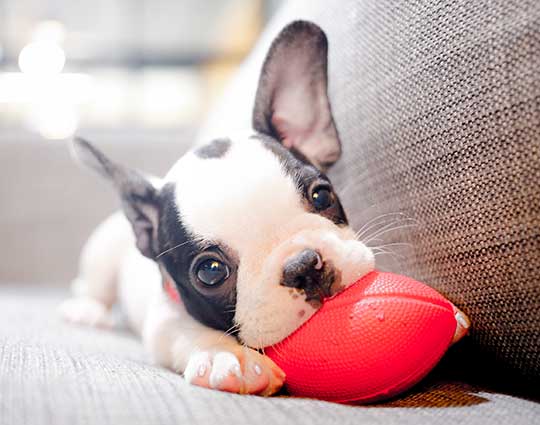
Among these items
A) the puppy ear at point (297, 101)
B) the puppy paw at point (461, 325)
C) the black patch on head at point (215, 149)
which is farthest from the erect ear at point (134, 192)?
the puppy paw at point (461, 325)

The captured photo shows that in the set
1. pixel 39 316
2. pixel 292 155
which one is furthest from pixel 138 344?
pixel 292 155

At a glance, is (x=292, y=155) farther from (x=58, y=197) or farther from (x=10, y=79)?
(x=10, y=79)

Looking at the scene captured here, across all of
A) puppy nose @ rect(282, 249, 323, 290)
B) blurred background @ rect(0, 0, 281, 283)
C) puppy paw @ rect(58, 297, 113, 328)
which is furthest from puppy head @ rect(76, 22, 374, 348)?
blurred background @ rect(0, 0, 281, 283)

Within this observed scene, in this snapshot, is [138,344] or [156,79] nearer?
[138,344]

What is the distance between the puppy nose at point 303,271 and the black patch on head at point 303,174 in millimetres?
110

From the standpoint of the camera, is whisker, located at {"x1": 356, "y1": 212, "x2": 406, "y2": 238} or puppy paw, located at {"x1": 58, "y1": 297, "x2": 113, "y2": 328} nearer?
whisker, located at {"x1": 356, "y1": 212, "x2": 406, "y2": 238}

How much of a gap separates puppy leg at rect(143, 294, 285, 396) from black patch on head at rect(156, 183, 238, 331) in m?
0.03

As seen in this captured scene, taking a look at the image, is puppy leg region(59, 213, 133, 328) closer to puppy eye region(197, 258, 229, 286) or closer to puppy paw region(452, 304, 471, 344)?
puppy eye region(197, 258, 229, 286)

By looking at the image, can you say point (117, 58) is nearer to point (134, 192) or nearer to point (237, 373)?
point (134, 192)

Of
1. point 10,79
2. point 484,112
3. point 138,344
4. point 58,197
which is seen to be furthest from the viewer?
point 10,79

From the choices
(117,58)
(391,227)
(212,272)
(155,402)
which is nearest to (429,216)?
(391,227)

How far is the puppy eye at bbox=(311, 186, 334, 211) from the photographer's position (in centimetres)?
95

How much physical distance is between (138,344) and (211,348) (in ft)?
1.50

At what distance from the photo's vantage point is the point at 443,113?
2.84 ft
